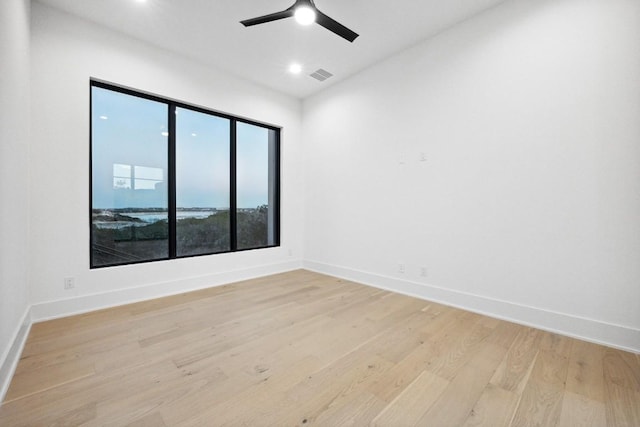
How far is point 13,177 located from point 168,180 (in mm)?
1588

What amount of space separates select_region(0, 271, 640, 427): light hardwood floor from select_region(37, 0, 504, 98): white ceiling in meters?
3.01

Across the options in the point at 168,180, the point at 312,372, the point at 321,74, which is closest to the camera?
the point at 312,372

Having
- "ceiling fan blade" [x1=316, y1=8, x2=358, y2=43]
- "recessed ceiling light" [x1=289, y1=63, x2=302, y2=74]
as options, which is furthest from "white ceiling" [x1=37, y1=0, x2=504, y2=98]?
"ceiling fan blade" [x1=316, y1=8, x2=358, y2=43]

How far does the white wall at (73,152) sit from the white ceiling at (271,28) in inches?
8.1

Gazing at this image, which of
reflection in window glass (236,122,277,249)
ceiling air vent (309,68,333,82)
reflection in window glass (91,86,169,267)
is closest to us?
reflection in window glass (91,86,169,267)

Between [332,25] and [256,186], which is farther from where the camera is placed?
[256,186]

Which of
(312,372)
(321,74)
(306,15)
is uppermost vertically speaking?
(321,74)

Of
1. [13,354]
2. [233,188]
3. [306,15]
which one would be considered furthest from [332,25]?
[13,354]

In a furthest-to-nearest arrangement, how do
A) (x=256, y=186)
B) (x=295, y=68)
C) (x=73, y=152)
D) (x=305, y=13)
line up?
(x=256, y=186), (x=295, y=68), (x=73, y=152), (x=305, y=13)

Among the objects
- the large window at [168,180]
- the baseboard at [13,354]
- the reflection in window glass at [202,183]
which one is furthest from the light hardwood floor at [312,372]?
the reflection in window glass at [202,183]

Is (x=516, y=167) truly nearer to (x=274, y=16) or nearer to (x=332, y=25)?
(x=332, y=25)

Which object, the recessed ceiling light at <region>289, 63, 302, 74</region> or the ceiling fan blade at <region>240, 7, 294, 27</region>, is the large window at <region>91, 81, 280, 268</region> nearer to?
the recessed ceiling light at <region>289, 63, 302, 74</region>

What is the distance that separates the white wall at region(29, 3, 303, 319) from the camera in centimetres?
263

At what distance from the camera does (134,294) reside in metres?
3.13
